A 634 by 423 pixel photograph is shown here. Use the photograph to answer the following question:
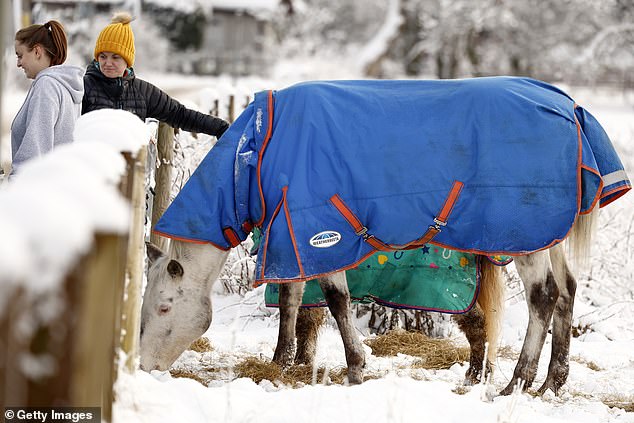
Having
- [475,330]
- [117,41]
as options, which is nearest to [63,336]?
[117,41]

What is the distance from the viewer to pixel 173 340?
402cm

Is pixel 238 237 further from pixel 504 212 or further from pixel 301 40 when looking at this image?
pixel 301 40

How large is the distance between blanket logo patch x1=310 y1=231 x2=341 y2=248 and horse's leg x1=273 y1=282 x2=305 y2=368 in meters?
0.90

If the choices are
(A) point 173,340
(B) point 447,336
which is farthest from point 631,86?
(A) point 173,340

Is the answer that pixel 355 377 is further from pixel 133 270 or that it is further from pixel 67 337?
pixel 67 337

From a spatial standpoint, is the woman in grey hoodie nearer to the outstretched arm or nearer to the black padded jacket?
the black padded jacket

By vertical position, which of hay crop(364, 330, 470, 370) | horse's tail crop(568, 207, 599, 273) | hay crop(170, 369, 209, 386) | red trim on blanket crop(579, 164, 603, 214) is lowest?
hay crop(364, 330, 470, 370)

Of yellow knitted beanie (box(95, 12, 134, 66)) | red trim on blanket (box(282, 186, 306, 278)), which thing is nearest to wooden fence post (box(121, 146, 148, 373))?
red trim on blanket (box(282, 186, 306, 278))

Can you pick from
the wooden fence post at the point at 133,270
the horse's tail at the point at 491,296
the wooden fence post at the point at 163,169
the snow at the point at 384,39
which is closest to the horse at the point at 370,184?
the horse's tail at the point at 491,296

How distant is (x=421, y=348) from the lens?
4.99m

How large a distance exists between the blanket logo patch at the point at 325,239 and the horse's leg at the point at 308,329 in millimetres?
1126

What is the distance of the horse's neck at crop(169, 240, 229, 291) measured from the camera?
4.00 m

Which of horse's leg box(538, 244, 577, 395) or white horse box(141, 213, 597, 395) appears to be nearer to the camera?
white horse box(141, 213, 597, 395)

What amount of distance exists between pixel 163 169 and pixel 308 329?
132cm
